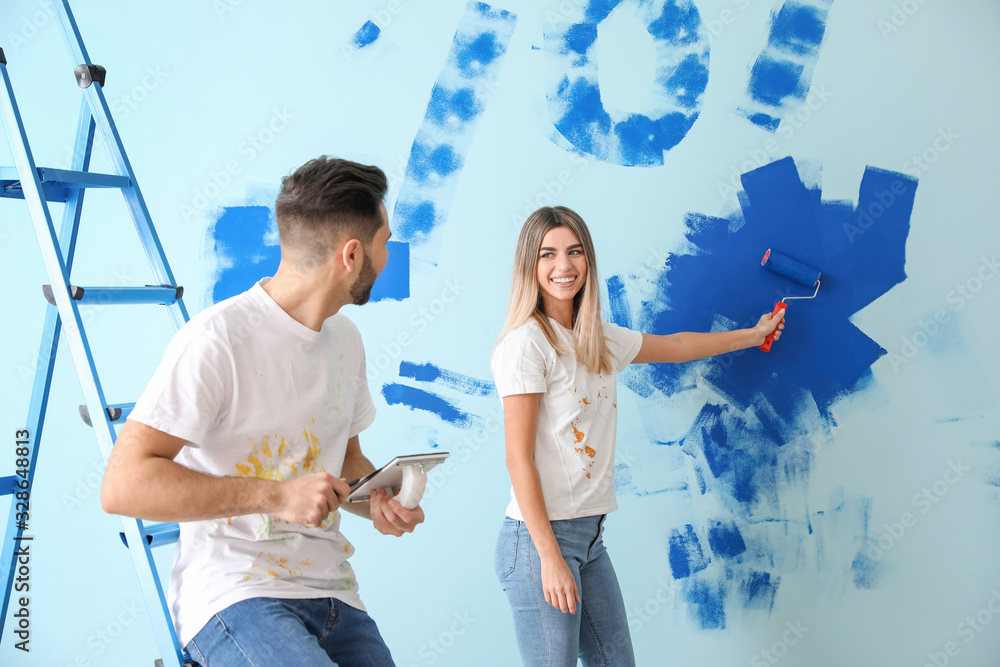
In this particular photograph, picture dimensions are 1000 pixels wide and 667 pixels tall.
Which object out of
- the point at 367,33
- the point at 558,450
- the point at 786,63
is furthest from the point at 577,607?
the point at 367,33

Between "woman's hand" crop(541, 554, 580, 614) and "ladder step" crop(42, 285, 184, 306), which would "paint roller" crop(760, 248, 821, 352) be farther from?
"ladder step" crop(42, 285, 184, 306)

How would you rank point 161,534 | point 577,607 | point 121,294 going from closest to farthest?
point 161,534
point 121,294
point 577,607

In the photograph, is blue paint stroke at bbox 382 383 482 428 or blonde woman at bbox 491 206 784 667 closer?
blonde woman at bbox 491 206 784 667

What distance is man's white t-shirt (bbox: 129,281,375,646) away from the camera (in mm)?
1099

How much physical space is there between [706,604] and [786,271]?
3.19 feet

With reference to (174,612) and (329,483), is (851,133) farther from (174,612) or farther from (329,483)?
(174,612)

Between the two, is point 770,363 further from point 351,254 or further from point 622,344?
point 351,254

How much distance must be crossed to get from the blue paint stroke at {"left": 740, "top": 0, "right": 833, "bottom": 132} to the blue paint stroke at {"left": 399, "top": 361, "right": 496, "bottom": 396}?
42.3 inches

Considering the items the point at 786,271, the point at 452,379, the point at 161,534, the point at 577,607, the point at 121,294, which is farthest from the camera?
the point at 452,379

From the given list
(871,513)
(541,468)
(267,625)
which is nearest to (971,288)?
(871,513)

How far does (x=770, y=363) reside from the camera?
195 centimetres

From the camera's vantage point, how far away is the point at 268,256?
2.13m

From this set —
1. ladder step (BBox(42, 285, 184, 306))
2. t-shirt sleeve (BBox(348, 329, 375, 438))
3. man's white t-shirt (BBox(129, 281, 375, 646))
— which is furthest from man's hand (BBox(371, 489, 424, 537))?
ladder step (BBox(42, 285, 184, 306))

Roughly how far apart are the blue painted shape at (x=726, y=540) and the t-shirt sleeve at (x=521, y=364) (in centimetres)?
80
